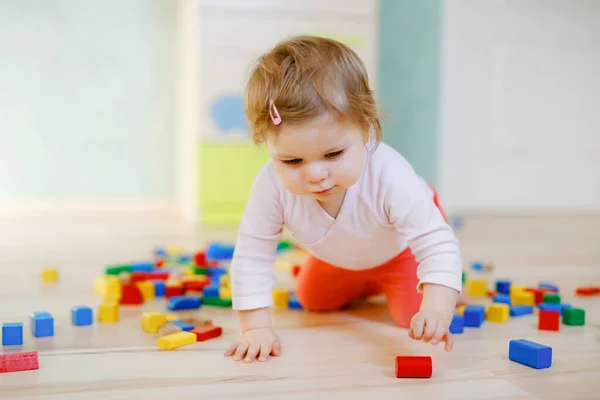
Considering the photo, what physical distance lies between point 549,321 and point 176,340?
0.65 metres

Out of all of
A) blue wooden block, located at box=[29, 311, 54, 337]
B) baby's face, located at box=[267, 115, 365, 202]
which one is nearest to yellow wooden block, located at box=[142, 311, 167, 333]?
blue wooden block, located at box=[29, 311, 54, 337]


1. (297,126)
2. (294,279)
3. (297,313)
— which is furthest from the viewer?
(294,279)

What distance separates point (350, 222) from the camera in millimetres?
1087

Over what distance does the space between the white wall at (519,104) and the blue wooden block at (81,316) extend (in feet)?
7.28

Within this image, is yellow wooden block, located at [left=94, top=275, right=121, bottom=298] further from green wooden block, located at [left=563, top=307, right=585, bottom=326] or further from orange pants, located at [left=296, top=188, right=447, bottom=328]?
green wooden block, located at [left=563, top=307, right=585, bottom=326]

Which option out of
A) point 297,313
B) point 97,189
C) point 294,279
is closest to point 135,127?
point 97,189

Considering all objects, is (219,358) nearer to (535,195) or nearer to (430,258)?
(430,258)

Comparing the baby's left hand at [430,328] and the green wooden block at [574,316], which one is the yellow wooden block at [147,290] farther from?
the green wooden block at [574,316]

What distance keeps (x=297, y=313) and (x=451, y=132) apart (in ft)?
6.58

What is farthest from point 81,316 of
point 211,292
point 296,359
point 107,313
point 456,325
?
point 456,325

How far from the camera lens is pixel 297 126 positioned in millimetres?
888

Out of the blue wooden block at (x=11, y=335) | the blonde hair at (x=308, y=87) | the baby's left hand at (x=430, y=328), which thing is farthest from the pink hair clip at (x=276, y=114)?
the blue wooden block at (x=11, y=335)

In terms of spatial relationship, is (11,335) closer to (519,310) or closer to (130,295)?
(130,295)

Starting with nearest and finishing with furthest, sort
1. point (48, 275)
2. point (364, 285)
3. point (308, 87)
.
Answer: point (308, 87), point (364, 285), point (48, 275)
